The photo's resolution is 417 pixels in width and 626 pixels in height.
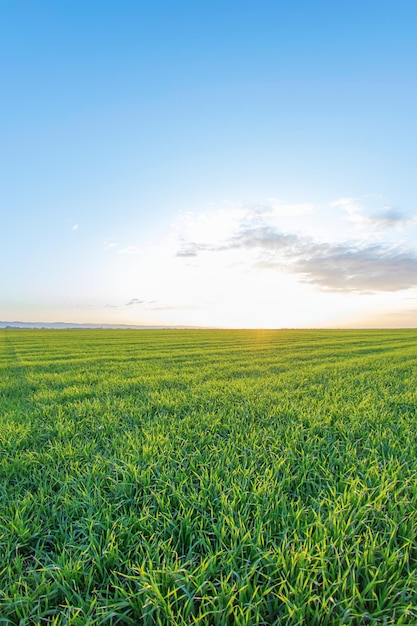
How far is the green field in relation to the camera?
6.20ft

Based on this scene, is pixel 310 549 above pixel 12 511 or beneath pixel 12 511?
above

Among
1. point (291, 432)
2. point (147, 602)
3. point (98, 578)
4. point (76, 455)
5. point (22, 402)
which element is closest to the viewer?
point (147, 602)

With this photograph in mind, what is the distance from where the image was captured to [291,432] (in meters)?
4.47

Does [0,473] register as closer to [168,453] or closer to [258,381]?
[168,453]

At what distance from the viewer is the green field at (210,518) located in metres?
1.89

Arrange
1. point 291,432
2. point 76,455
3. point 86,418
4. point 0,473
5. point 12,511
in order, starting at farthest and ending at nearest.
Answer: point 86,418 → point 291,432 → point 76,455 → point 0,473 → point 12,511

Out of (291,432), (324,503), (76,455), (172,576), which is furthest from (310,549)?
(76,455)

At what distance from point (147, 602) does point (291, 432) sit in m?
3.11

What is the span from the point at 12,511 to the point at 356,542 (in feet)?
9.71

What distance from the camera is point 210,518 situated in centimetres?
261

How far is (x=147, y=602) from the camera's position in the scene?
→ 1.80m

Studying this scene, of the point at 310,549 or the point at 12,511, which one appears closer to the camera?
the point at 310,549

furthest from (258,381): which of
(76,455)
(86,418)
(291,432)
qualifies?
(76,455)

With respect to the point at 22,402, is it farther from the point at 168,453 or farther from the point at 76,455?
the point at 168,453
